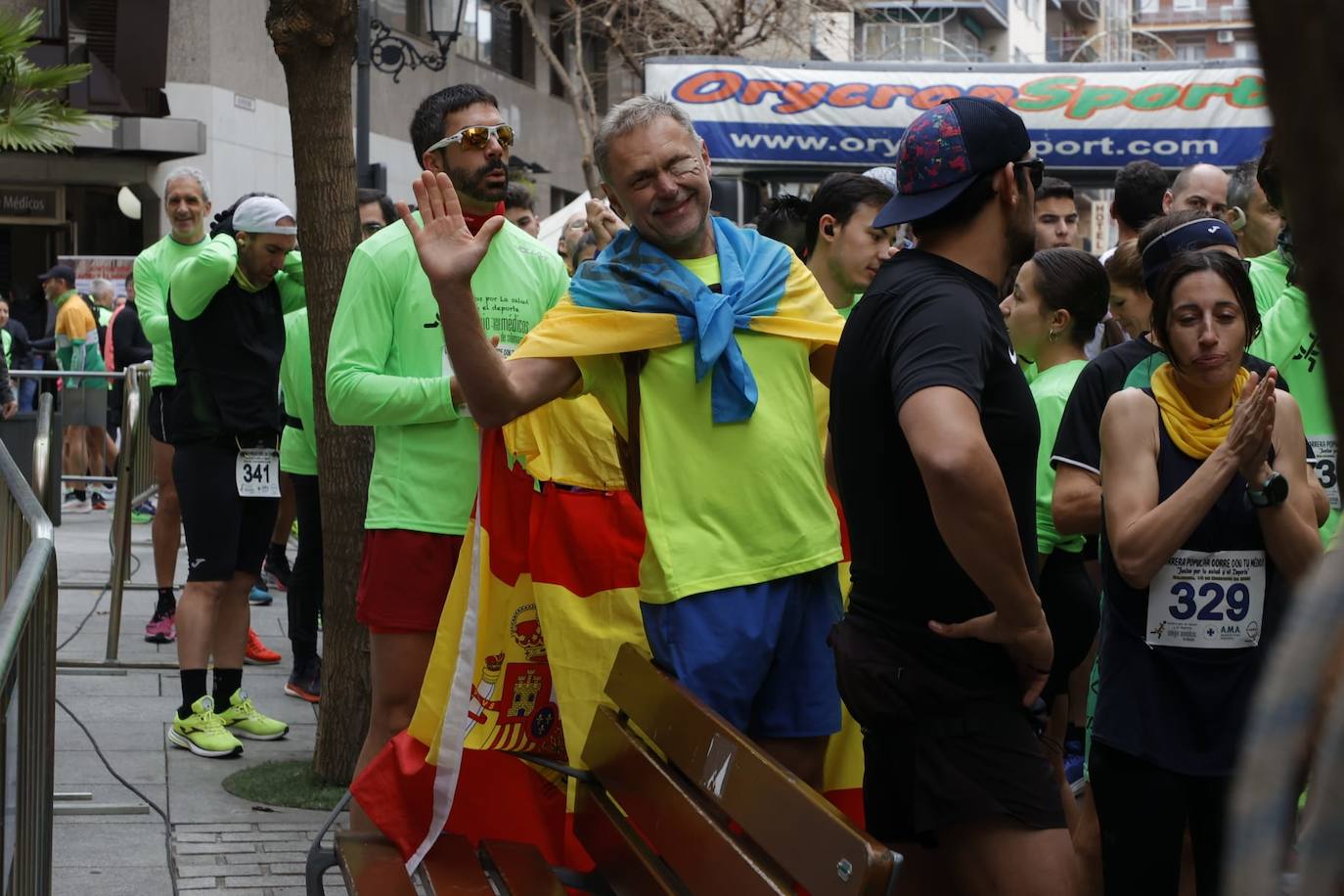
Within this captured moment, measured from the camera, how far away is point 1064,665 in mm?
4641

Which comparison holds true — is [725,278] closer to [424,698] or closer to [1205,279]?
[1205,279]

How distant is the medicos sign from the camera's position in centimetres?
1552

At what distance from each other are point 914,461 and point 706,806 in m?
0.70

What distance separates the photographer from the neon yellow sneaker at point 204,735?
239 inches

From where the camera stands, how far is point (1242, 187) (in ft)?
17.6

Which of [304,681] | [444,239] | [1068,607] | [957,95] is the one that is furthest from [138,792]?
[957,95]

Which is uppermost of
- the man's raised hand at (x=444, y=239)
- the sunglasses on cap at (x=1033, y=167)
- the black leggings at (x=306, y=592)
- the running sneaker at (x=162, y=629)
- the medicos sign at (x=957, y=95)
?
the medicos sign at (x=957, y=95)

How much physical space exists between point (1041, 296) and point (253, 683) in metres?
4.12

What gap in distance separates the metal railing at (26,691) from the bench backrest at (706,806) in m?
1.09

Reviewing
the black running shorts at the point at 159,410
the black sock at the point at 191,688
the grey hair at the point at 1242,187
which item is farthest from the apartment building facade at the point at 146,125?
the grey hair at the point at 1242,187

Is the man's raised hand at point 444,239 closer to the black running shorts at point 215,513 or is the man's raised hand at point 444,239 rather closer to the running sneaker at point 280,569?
the black running shorts at point 215,513

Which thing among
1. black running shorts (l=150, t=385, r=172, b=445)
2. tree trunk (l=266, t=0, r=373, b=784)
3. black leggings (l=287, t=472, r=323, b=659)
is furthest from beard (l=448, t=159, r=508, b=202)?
black leggings (l=287, t=472, r=323, b=659)

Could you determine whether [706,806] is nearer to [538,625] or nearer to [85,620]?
[538,625]

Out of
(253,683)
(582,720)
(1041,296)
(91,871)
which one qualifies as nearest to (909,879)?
(582,720)
